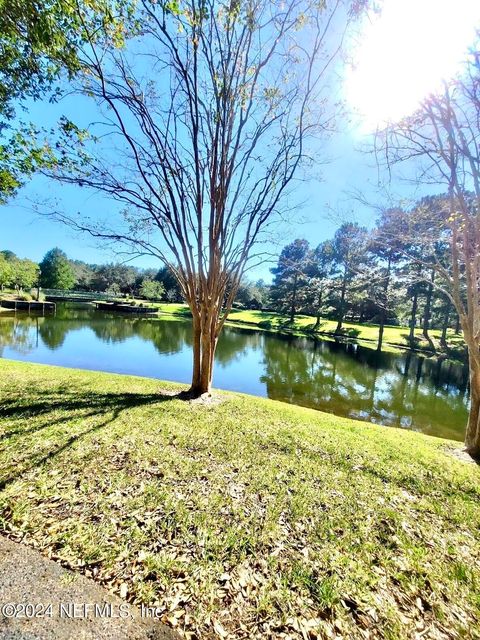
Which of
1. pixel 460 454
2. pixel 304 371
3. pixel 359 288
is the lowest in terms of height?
pixel 304 371

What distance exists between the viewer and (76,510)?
8.12ft

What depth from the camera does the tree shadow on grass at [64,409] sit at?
3291 mm

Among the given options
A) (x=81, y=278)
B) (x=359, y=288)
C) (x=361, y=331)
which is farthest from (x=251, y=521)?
(x=81, y=278)

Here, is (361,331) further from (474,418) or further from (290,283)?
(474,418)

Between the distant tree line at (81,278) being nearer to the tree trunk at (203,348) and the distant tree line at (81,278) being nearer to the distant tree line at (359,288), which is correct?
the distant tree line at (359,288)

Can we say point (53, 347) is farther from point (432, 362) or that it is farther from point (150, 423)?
point (432, 362)

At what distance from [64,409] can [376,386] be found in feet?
35.8

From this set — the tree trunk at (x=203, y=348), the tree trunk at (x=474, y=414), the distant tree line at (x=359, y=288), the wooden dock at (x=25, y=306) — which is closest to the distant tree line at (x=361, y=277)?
the distant tree line at (x=359, y=288)

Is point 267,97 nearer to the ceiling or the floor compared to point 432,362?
nearer to the ceiling

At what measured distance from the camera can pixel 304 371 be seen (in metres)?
13.2

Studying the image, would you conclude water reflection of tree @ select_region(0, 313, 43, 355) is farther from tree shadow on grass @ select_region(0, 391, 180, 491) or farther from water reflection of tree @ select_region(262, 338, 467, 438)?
water reflection of tree @ select_region(262, 338, 467, 438)

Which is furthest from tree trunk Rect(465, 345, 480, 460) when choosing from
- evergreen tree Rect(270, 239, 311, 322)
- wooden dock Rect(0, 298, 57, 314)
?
wooden dock Rect(0, 298, 57, 314)

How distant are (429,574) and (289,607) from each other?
115 centimetres

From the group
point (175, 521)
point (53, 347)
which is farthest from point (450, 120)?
point (53, 347)
